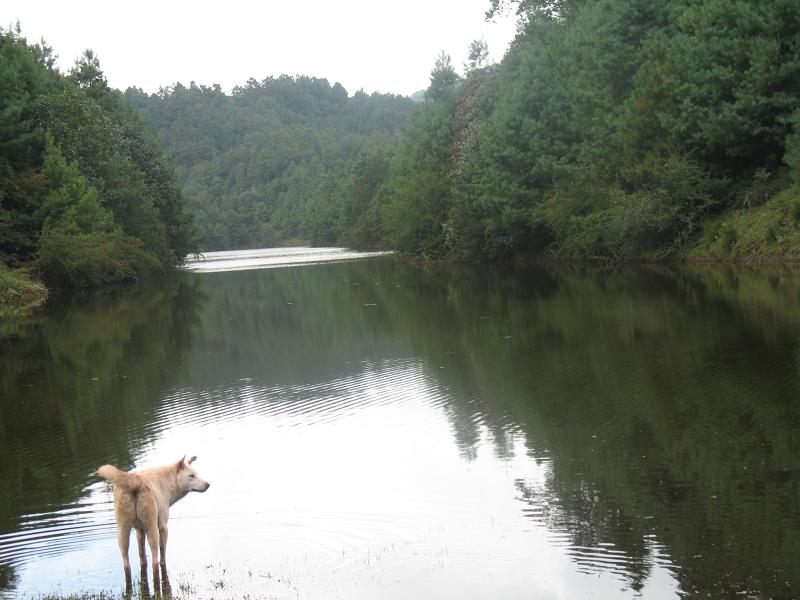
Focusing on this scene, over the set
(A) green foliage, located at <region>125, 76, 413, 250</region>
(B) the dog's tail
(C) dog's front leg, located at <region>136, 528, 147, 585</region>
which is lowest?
(C) dog's front leg, located at <region>136, 528, 147, 585</region>

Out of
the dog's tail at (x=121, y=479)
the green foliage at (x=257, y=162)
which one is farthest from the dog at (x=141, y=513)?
the green foliage at (x=257, y=162)

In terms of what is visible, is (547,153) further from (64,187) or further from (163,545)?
(163,545)

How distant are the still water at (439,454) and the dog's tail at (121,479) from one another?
86cm

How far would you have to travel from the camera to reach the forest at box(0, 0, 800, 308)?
38656 mm

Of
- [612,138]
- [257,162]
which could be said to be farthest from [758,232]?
[257,162]

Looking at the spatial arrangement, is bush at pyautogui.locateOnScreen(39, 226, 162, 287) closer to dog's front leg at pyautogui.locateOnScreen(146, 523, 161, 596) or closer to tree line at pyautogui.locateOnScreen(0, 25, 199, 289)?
tree line at pyautogui.locateOnScreen(0, 25, 199, 289)

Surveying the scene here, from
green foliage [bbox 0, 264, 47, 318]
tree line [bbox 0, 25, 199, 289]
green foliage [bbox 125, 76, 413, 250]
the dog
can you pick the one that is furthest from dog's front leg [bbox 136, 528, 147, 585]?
green foliage [bbox 125, 76, 413, 250]

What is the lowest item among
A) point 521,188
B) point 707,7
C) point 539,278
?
point 539,278

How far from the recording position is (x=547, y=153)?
53344mm

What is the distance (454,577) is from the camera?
7.49 meters

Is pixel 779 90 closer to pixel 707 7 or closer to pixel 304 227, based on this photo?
pixel 707 7

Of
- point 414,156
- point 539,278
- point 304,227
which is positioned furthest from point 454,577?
point 304,227

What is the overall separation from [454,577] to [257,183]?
175 m

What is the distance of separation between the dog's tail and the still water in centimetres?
86
